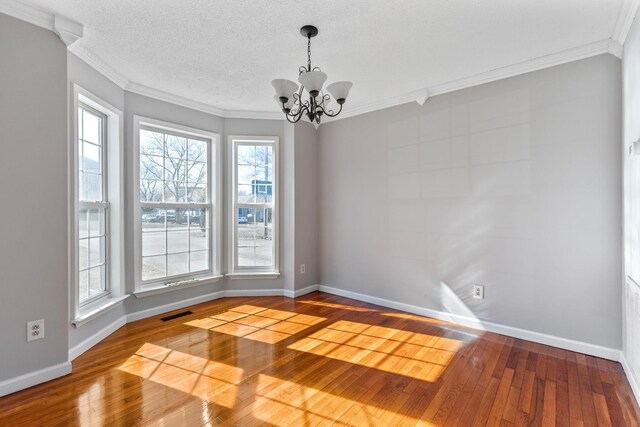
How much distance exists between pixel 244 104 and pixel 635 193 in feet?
12.4

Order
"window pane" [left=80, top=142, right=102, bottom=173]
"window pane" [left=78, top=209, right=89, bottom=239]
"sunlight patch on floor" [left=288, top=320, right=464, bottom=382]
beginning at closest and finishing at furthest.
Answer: "sunlight patch on floor" [left=288, top=320, right=464, bottom=382]
"window pane" [left=78, top=209, right=89, bottom=239]
"window pane" [left=80, top=142, right=102, bottom=173]

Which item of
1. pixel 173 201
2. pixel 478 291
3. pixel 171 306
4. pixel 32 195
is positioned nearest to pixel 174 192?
pixel 173 201

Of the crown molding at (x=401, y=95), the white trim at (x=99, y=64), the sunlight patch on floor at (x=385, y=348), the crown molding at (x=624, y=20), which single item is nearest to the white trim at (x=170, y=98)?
the crown molding at (x=401, y=95)

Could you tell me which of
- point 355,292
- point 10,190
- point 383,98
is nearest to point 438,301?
point 355,292

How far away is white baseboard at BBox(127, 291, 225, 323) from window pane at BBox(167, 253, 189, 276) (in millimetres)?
357

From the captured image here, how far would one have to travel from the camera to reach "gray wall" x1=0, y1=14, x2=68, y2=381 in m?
2.07

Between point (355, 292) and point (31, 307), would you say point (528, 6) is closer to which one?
point (355, 292)

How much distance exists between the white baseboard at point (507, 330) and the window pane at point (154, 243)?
8.21 ft

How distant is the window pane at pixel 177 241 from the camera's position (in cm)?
379

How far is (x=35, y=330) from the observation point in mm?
2201

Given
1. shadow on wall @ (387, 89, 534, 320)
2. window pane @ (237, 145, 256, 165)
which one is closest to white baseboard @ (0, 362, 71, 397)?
window pane @ (237, 145, 256, 165)

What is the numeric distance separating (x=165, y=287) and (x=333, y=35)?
10.3ft

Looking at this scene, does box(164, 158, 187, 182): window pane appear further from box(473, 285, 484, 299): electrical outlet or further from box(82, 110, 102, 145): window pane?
box(473, 285, 484, 299): electrical outlet

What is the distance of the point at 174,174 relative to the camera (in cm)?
380
